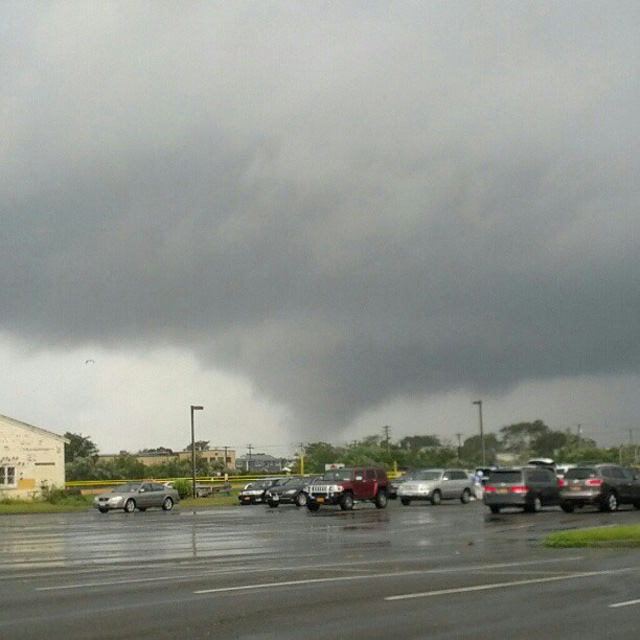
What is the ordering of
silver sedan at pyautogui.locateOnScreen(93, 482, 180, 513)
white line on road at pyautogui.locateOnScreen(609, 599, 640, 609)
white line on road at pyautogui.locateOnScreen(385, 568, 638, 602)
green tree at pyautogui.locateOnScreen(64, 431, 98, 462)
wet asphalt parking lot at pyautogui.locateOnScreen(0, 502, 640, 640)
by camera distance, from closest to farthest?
wet asphalt parking lot at pyautogui.locateOnScreen(0, 502, 640, 640), white line on road at pyautogui.locateOnScreen(609, 599, 640, 609), white line on road at pyautogui.locateOnScreen(385, 568, 638, 602), silver sedan at pyautogui.locateOnScreen(93, 482, 180, 513), green tree at pyautogui.locateOnScreen(64, 431, 98, 462)

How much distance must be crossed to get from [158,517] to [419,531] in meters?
15.7

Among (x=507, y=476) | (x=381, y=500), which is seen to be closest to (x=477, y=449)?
(x=381, y=500)

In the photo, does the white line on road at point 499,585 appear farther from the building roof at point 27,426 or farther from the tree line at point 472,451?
the tree line at point 472,451

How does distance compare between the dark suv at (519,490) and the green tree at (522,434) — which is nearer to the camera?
the dark suv at (519,490)

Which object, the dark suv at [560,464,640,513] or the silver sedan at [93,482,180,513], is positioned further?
the silver sedan at [93,482,180,513]

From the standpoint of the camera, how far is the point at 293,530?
31438 millimetres

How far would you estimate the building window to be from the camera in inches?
2453

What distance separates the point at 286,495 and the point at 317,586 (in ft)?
124

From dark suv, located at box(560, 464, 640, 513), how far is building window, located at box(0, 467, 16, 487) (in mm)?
35878

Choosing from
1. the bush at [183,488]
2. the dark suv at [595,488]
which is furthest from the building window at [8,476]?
the dark suv at [595,488]

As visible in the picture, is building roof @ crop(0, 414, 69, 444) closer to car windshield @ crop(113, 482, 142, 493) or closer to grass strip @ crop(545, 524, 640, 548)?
car windshield @ crop(113, 482, 142, 493)

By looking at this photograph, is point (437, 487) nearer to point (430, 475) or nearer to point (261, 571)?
point (430, 475)

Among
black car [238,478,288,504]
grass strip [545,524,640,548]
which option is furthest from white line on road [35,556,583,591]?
black car [238,478,288,504]

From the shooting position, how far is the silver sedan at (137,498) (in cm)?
4916
